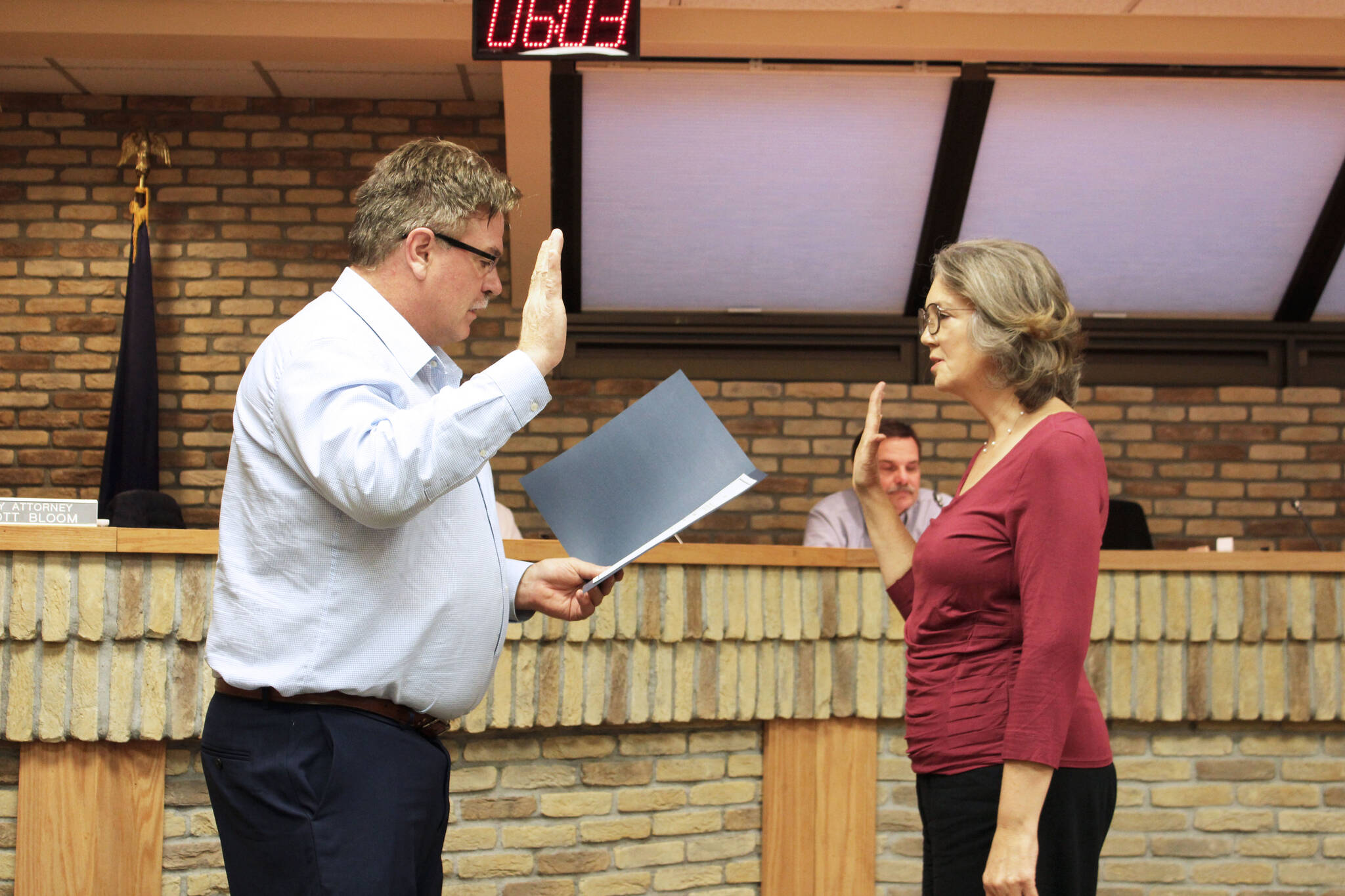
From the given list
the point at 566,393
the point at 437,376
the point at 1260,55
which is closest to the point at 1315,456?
the point at 1260,55

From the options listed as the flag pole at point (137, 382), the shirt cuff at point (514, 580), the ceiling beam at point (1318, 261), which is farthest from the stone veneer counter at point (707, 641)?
the ceiling beam at point (1318, 261)

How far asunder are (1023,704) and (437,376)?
86cm

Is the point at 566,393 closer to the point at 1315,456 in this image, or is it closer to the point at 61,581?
the point at 61,581

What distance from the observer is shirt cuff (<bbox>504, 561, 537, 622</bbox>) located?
171 cm

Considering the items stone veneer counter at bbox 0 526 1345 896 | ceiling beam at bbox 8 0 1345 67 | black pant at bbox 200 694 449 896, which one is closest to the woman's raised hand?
black pant at bbox 200 694 449 896

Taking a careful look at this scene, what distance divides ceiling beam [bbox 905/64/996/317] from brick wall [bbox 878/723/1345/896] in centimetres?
200

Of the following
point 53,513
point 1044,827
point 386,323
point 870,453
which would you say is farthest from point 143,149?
point 1044,827

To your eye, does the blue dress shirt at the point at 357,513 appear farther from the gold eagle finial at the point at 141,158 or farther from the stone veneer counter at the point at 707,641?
the gold eagle finial at the point at 141,158

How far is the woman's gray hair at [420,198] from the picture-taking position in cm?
150

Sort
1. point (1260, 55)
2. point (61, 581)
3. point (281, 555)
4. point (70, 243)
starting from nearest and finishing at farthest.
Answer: point (281, 555)
point (61, 581)
point (1260, 55)
point (70, 243)

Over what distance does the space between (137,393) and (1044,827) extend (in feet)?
13.6

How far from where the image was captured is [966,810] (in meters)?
1.52

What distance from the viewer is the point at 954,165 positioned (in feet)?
15.2

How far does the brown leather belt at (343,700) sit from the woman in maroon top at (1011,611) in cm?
68
